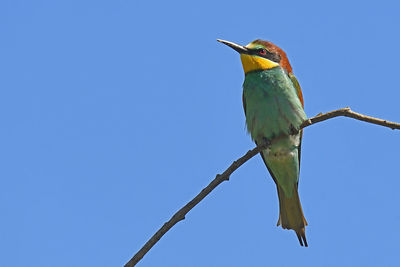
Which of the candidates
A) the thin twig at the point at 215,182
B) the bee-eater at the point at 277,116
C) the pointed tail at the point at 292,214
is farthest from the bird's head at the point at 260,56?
the thin twig at the point at 215,182

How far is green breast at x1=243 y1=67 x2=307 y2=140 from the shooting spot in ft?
13.6

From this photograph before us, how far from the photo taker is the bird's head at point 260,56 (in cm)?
448

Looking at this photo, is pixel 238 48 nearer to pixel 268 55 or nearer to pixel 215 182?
pixel 268 55

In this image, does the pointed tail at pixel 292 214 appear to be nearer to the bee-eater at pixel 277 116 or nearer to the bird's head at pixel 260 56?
the bee-eater at pixel 277 116

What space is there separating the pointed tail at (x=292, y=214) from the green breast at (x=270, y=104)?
554 mm

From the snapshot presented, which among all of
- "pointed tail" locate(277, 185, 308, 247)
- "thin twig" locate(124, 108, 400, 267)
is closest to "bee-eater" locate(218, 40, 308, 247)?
"pointed tail" locate(277, 185, 308, 247)

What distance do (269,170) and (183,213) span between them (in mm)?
2157

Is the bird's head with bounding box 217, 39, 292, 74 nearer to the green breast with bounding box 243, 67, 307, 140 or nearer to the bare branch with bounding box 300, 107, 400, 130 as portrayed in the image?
the green breast with bounding box 243, 67, 307, 140

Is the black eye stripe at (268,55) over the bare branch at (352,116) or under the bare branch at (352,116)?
over

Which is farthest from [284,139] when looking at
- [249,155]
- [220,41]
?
[249,155]

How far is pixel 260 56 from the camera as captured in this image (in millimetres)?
4523

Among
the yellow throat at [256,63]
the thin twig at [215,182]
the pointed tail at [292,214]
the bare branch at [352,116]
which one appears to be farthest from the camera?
the yellow throat at [256,63]

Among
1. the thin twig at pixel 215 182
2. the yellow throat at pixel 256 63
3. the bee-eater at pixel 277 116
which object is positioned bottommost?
the thin twig at pixel 215 182

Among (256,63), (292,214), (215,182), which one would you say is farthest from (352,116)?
(256,63)
